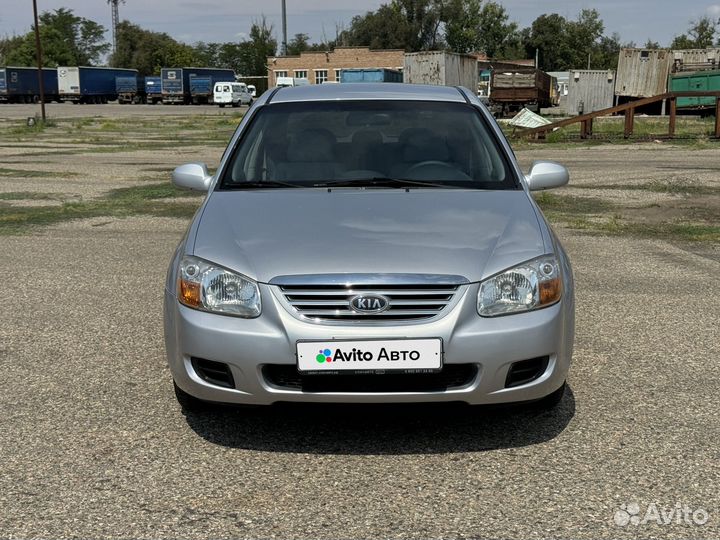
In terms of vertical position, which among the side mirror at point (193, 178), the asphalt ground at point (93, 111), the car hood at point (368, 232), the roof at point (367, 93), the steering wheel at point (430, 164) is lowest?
the asphalt ground at point (93, 111)

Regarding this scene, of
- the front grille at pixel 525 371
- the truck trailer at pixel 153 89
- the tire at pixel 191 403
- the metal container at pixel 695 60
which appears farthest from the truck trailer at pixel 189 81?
the front grille at pixel 525 371

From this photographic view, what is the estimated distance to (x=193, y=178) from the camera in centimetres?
502

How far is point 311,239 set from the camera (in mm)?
3832

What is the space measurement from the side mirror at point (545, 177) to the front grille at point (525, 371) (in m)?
1.40

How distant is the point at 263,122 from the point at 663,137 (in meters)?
21.8

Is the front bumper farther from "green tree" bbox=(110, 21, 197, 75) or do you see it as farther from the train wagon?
"green tree" bbox=(110, 21, 197, 75)

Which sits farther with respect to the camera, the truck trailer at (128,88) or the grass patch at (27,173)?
the truck trailer at (128,88)

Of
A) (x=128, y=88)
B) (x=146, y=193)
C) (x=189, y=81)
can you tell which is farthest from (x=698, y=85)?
(x=128, y=88)

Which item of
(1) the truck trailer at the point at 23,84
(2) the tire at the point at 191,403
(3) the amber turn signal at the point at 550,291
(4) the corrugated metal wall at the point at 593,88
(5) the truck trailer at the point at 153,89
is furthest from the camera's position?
(5) the truck trailer at the point at 153,89

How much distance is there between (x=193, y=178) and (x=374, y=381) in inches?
77.5

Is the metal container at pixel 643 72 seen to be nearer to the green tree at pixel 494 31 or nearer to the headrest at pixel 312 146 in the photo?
the headrest at pixel 312 146

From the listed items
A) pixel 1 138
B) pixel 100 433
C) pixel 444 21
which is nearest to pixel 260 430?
pixel 100 433

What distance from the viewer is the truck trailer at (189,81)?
73.6m

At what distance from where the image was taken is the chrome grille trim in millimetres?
3539
